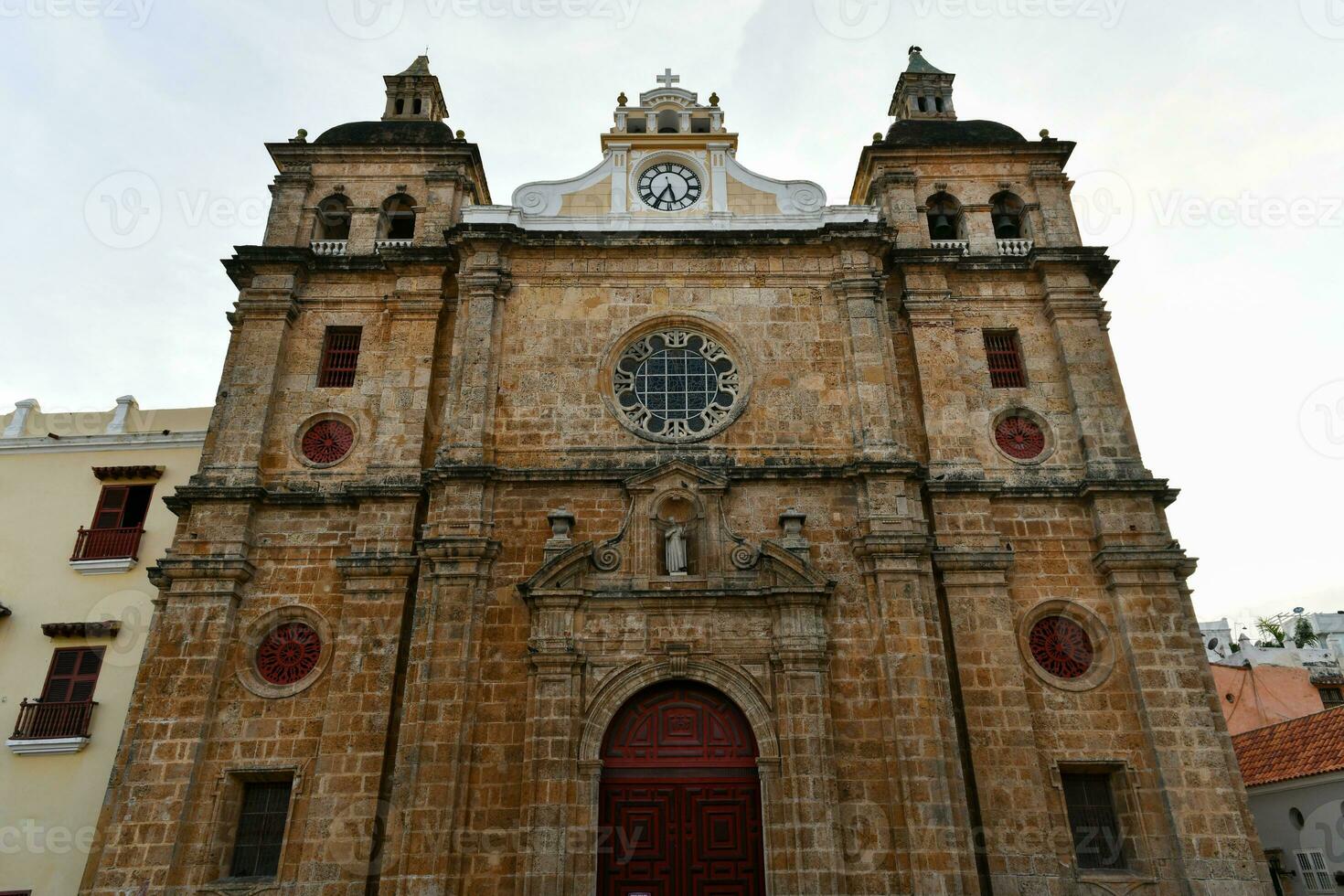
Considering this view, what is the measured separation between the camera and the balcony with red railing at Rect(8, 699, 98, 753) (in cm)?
1507

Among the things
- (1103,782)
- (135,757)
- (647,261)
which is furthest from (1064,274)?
(135,757)

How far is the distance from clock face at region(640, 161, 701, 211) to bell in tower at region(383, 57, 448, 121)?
20.3ft

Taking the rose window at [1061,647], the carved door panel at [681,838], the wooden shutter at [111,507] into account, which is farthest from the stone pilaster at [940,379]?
the wooden shutter at [111,507]

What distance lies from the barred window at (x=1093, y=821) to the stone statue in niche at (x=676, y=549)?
6677 mm

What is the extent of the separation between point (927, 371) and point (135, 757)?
46.5 feet

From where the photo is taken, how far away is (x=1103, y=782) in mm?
13531

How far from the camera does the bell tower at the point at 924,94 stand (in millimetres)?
20859

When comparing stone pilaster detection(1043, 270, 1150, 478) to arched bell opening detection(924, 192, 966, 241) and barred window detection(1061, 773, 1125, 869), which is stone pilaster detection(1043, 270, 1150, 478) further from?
barred window detection(1061, 773, 1125, 869)

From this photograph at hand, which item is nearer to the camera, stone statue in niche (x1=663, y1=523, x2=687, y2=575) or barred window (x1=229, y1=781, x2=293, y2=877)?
barred window (x1=229, y1=781, x2=293, y2=877)

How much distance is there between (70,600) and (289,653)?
5.63 metres

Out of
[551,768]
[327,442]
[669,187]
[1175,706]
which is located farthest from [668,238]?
[1175,706]

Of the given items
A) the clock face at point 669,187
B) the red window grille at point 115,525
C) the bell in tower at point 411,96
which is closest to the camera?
the red window grille at point 115,525

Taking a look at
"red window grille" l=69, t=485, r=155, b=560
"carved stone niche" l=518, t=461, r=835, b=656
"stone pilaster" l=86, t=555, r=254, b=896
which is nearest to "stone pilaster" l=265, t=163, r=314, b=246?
"red window grille" l=69, t=485, r=155, b=560

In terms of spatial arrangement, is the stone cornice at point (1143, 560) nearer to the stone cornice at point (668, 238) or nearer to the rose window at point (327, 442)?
the stone cornice at point (668, 238)
